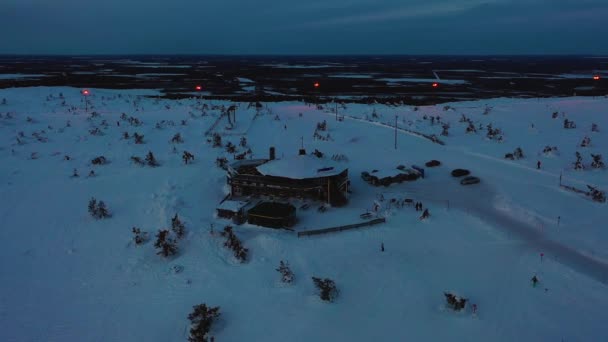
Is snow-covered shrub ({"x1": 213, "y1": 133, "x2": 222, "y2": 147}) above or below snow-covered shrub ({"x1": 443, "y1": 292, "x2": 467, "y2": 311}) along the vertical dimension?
above

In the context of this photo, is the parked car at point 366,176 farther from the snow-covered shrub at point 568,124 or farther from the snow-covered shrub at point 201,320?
the snow-covered shrub at point 568,124

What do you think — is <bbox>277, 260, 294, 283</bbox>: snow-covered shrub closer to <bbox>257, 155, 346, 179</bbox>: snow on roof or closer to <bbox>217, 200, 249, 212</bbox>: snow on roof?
<bbox>217, 200, 249, 212</bbox>: snow on roof

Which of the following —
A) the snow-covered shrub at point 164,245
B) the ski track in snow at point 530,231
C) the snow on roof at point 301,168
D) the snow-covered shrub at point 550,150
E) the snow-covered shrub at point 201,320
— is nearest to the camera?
the snow-covered shrub at point 201,320

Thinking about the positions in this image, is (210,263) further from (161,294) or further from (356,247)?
(356,247)

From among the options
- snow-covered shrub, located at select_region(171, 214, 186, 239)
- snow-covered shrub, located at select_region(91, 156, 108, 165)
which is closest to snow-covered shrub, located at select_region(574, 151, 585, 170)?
snow-covered shrub, located at select_region(171, 214, 186, 239)

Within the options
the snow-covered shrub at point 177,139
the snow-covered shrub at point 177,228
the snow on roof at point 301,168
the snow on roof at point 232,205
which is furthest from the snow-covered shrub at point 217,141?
the snow-covered shrub at point 177,228

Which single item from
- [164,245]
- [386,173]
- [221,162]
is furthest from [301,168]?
[221,162]

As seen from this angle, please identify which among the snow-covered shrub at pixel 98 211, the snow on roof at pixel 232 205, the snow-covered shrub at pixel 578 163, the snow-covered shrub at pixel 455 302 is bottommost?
the snow-covered shrub at pixel 455 302
